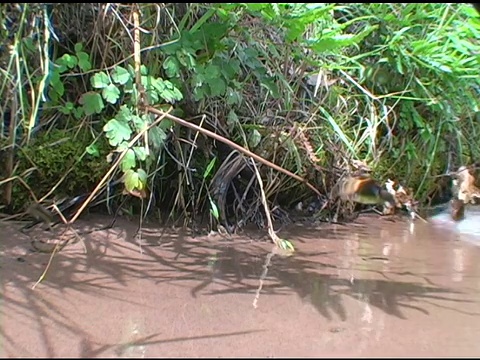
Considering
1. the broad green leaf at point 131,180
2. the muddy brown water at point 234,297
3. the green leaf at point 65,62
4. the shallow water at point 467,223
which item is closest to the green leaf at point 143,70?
the green leaf at point 65,62

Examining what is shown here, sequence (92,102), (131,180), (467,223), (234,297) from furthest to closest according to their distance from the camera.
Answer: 1. (467,223)
2. (92,102)
3. (131,180)
4. (234,297)

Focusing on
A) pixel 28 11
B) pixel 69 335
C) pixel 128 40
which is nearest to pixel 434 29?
pixel 128 40

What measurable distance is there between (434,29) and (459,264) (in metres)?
1.18

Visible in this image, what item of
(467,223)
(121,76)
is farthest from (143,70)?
(467,223)

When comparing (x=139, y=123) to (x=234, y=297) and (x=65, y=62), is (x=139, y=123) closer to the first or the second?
(x=65, y=62)

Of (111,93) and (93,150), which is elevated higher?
(111,93)

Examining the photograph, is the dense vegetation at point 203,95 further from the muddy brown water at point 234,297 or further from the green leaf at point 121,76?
the muddy brown water at point 234,297

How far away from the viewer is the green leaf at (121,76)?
6.31ft

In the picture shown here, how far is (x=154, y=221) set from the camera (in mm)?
2158

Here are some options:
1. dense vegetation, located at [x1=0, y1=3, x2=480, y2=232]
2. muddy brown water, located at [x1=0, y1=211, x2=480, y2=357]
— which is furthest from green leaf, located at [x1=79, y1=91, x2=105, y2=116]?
muddy brown water, located at [x1=0, y1=211, x2=480, y2=357]

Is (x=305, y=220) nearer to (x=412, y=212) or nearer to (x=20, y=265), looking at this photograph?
(x=412, y=212)

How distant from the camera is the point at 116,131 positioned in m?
1.84

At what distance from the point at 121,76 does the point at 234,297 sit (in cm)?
83

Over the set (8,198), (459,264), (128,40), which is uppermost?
(128,40)
